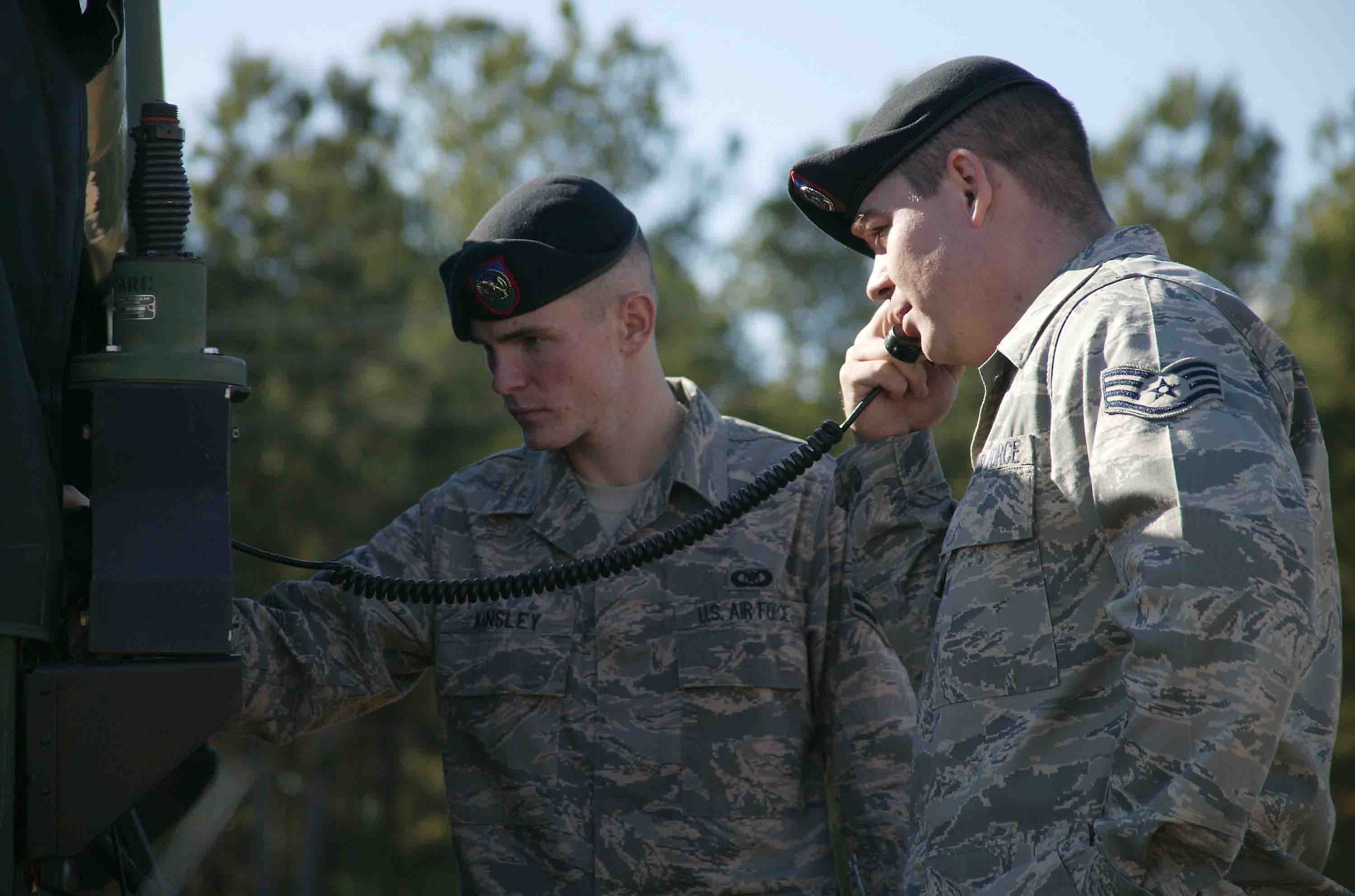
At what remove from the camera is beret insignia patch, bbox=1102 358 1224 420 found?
213cm

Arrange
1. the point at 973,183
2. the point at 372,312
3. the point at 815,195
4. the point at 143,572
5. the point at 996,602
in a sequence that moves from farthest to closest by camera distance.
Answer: the point at 372,312 → the point at 815,195 → the point at 973,183 → the point at 996,602 → the point at 143,572

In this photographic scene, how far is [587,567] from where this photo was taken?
3359 mm

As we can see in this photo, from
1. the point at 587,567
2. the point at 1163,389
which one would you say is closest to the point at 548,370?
the point at 587,567

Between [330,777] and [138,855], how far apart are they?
21.8 m

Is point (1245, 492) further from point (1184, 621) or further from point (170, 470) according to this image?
point (170, 470)

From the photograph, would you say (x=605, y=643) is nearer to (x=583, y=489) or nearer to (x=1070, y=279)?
(x=583, y=489)

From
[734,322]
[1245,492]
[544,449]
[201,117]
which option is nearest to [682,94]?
[734,322]

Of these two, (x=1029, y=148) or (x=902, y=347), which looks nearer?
(x=1029, y=148)

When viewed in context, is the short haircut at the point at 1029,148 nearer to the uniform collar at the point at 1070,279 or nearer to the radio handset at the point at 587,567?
the uniform collar at the point at 1070,279

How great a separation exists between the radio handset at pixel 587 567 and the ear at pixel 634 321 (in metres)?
0.63

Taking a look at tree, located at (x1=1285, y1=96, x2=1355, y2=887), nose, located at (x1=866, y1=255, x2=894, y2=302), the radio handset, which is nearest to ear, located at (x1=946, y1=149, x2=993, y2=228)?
nose, located at (x1=866, y1=255, x2=894, y2=302)

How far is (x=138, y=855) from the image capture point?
2.75 meters

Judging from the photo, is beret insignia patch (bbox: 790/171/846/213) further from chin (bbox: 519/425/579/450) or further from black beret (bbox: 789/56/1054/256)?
chin (bbox: 519/425/579/450)

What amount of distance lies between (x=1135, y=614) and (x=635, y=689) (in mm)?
1644
